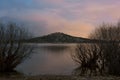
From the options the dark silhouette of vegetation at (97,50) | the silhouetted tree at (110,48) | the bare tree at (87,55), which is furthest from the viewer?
the bare tree at (87,55)

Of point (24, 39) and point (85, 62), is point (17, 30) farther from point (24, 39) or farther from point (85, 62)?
point (85, 62)

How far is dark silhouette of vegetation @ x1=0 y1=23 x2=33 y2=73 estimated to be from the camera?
883 inches

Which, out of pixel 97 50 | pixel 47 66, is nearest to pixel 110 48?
pixel 97 50

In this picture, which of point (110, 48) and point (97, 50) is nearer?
point (110, 48)

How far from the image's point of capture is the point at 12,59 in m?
23.3

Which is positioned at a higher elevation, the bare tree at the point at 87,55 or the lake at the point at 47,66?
the bare tree at the point at 87,55

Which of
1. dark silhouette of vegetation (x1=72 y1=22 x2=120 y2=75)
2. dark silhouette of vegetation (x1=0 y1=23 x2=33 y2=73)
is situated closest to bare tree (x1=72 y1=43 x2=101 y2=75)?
dark silhouette of vegetation (x1=72 y1=22 x2=120 y2=75)

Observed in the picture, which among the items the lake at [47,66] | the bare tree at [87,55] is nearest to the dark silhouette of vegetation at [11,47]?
the lake at [47,66]

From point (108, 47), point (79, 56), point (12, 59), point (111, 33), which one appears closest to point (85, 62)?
point (79, 56)

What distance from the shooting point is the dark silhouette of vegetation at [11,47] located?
22422 mm

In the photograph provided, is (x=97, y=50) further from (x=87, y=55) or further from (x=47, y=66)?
(x=47, y=66)

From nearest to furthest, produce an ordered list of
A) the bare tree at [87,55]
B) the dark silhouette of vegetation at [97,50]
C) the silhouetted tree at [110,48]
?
the silhouetted tree at [110,48], the dark silhouette of vegetation at [97,50], the bare tree at [87,55]

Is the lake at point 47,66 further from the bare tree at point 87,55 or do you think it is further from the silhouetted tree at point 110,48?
the silhouetted tree at point 110,48

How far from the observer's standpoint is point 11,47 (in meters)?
23.0
